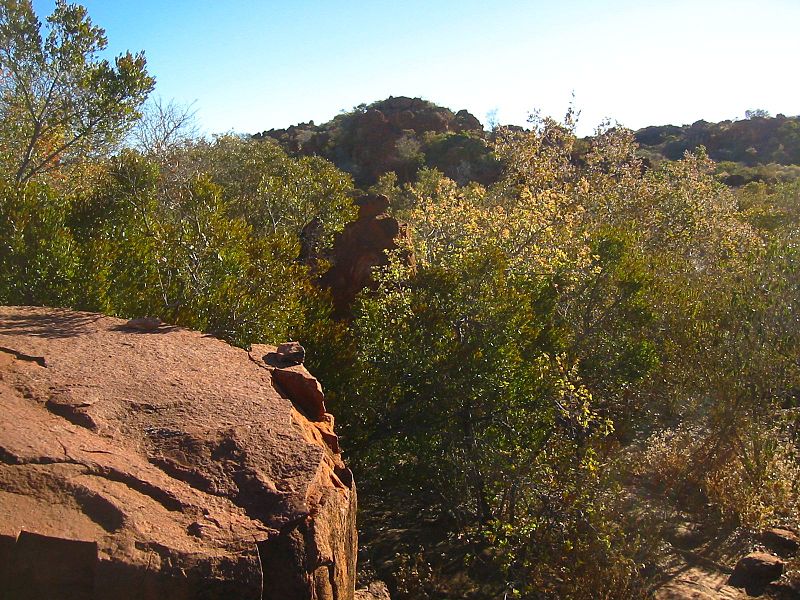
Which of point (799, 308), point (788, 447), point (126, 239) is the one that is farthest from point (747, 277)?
point (126, 239)

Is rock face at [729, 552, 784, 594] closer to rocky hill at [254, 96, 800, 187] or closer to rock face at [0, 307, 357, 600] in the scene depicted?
rock face at [0, 307, 357, 600]

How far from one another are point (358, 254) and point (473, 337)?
5.35 metres

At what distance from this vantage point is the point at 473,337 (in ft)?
27.7

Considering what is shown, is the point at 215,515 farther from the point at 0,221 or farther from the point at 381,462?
the point at 0,221

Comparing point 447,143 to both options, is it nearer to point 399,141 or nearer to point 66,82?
point 399,141

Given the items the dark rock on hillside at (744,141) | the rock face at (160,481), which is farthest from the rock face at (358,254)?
the dark rock on hillside at (744,141)

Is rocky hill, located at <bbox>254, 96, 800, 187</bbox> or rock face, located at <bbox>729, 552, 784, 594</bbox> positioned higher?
rocky hill, located at <bbox>254, 96, 800, 187</bbox>

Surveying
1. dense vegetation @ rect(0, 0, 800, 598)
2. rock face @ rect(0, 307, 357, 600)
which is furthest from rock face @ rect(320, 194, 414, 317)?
rock face @ rect(0, 307, 357, 600)

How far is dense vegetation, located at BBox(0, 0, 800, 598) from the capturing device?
7863mm

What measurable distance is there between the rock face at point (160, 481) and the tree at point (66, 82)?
8.15m

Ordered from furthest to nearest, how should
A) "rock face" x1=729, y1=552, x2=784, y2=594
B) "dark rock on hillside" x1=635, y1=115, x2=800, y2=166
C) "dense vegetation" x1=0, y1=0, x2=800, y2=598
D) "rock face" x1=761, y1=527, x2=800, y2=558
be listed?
"dark rock on hillside" x1=635, y1=115, x2=800, y2=166 → "rock face" x1=761, y1=527, x2=800, y2=558 → "rock face" x1=729, y1=552, x2=784, y2=594 → "dense vegetation" x1=0, y1=0, x2=800, y2=598

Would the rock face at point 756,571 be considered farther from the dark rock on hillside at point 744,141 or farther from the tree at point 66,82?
the dark rock on hillside at point 744,141

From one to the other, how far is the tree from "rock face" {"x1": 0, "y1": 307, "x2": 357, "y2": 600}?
815 cm

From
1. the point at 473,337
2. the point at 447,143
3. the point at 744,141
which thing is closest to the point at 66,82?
the point at 473,337
